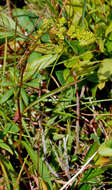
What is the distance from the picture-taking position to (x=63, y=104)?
5.59ft

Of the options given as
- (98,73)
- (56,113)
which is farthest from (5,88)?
(98,73)

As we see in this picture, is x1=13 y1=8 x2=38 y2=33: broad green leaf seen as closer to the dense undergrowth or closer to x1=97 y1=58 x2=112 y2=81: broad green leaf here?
the dense undergrowth

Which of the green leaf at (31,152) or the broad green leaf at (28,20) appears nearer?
the green leaf at (31,152)

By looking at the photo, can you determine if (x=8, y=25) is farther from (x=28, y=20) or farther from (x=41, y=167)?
(x=41, y=167)

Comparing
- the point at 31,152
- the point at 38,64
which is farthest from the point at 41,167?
the point at 38,64

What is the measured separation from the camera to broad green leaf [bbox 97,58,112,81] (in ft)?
4.95

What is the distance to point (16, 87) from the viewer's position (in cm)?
159

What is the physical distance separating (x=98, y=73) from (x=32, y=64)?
0.44m

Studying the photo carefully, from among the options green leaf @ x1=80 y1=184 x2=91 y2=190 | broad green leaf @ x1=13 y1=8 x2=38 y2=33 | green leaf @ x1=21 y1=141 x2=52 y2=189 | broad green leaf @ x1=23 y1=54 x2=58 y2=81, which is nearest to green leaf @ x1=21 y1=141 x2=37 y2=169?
green leaf @ x1=21 y1=141 x2=52 y2=189

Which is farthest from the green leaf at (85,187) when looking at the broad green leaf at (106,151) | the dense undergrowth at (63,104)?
the broad green leaf at (106,151)

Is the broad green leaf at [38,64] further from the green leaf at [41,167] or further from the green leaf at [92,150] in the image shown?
the green leaf at [92,150]

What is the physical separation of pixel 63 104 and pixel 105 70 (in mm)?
354

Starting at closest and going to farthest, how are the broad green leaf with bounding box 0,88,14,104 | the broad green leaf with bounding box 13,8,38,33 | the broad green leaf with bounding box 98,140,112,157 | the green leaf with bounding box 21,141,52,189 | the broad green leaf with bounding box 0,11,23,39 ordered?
the broad green leaf with bounding box 98,140,112,157 < the green leaf with bounding box 21,141,52,189 < the broad green leaf with bounding box 0,88,14,104 < the broad green leaf with bounding box 0,11,23,39 < the broad green leaf with bounding box 13,8,38,33

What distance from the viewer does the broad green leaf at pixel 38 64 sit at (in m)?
1.68
